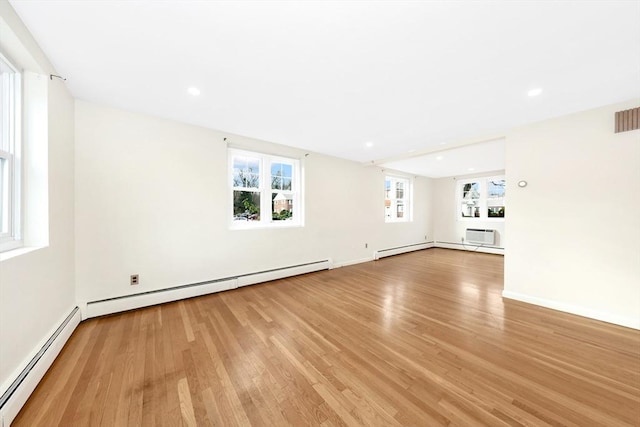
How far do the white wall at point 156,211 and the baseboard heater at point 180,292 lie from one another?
0.25 ft

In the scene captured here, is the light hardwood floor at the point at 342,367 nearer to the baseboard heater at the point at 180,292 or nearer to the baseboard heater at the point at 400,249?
the baseboard heater at the point at 180,292

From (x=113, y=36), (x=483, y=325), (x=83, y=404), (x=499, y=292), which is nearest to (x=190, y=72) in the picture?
(x=113, y=36)

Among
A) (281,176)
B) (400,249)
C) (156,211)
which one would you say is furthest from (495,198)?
(156,211)

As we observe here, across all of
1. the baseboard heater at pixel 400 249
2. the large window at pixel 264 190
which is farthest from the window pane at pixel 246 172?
the baseboard heater at pixel 400 249

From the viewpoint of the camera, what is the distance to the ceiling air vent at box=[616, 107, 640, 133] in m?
2.29

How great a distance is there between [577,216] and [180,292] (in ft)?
16.9

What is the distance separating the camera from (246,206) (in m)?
3.79

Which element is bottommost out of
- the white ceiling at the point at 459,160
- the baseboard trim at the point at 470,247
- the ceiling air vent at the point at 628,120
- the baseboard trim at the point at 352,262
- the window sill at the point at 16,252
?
the baseboard trim at the point at 352,262

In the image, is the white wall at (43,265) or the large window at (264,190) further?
the large window at (264,190)

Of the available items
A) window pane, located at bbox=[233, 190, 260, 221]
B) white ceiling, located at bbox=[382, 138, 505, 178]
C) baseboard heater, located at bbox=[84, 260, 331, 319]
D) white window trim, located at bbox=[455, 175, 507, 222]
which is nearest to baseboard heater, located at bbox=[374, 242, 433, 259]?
white window trim, located at bbox=[455, 175, 507, 222]

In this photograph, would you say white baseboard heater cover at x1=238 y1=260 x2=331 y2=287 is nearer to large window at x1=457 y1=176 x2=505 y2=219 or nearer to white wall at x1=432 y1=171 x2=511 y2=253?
white wall at x1=432 y1=171 x2=511 y2=253

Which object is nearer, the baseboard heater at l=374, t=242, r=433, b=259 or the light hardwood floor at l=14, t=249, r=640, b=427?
the light hardwood floor at l=14, t=249, r=640, b=427

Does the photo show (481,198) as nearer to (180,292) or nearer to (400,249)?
(400,249)

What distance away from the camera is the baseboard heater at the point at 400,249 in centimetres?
592
